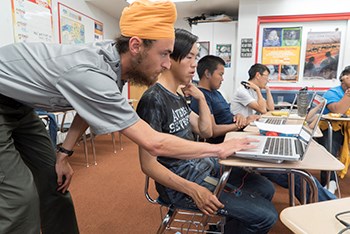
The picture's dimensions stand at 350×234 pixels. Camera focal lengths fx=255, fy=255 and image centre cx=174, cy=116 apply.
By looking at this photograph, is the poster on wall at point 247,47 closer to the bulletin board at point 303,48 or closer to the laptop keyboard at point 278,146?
the bulletin board at point 303,48

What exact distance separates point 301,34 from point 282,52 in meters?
0.40

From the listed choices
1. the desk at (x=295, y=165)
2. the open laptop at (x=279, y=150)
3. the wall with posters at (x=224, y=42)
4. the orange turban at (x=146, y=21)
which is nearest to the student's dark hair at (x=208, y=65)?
the open laptop at (x=279, y=150)

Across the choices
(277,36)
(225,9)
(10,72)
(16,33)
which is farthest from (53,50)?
(225,9)

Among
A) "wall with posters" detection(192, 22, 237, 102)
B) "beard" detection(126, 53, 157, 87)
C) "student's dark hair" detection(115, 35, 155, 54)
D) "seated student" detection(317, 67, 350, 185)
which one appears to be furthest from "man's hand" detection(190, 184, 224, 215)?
"wall with posters" detection(192, 22, 237, 102)

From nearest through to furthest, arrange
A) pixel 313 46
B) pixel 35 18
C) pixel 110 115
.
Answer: pixel 110 115 → pixel 35 18 → pixel 313 46

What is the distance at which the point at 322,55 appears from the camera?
167 inches

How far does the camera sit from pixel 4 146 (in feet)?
2.73

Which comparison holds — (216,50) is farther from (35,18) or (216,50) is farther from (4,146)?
(4,146)

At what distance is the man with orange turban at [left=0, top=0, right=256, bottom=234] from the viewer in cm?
77

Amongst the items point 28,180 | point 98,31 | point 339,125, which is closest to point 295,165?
point 28,180

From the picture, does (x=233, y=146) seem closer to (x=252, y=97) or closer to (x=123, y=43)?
(x=123, y=43)

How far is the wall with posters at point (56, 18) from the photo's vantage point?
2811 mm

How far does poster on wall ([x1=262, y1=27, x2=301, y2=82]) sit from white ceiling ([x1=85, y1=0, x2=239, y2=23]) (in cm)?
93

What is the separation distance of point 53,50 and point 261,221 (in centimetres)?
97
